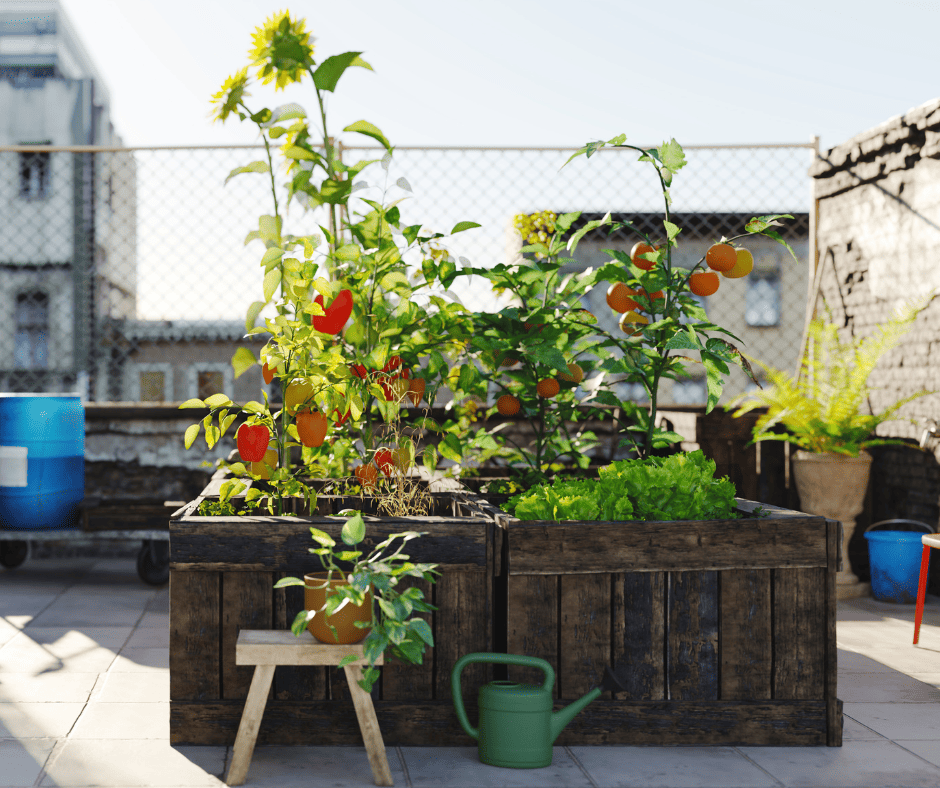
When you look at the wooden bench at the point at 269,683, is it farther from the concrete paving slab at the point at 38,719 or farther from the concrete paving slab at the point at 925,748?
the concrete paving slab at the point at 925,748

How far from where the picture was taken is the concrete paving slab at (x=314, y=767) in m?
2.17

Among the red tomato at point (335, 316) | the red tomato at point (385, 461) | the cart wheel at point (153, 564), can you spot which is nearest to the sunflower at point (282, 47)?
the red tomato at point (335, 316)

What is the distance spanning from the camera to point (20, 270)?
47.5 ft

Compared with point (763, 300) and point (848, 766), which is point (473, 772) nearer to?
point (848, 766)

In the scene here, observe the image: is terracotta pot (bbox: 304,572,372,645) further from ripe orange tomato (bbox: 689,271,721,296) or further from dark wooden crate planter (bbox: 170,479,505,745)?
ripe orange tomato (bbox: 689,271,721,296)

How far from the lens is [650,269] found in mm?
2840

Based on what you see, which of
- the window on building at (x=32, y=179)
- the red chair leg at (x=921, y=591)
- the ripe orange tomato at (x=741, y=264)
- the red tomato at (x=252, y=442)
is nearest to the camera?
the red tomato at (x=252, y=442)

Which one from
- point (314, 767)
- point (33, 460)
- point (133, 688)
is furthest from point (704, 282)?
point (33, 460)

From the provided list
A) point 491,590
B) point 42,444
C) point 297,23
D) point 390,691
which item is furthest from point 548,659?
point 42,444

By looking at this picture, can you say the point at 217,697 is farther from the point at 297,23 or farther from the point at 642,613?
the point at 297,23

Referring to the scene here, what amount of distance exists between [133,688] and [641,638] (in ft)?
5.48

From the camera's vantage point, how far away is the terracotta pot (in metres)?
2.17

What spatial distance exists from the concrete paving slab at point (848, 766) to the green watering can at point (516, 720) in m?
0.55

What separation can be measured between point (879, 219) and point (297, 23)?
12.4ft
